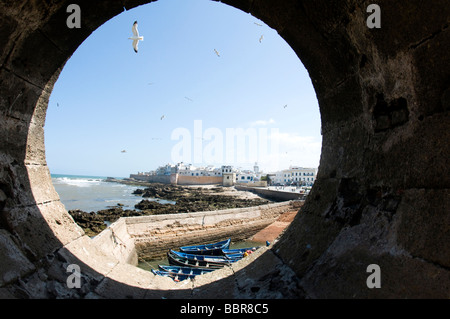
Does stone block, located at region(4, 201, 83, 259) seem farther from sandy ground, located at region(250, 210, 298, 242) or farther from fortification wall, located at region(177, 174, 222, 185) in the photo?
fortification wall, located at region(177, 174, 222, 185)

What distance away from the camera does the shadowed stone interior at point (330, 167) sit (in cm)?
161

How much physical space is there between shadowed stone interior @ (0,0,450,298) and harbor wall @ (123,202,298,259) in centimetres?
964

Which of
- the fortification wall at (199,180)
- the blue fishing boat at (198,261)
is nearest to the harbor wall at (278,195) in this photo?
the blue fishing boat at (198,261)

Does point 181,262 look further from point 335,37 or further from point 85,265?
point 335,37

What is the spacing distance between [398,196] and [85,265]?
323 cm

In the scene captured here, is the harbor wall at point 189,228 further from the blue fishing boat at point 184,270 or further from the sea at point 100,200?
the blue fishing boat at point 184,270

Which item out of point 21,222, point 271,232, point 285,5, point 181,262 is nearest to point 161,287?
point 21,222

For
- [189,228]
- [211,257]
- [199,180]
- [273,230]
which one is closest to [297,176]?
[199,180]

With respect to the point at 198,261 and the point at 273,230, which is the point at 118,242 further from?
the point at 273,230

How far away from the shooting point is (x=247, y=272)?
2.99m

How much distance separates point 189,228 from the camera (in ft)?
46.0

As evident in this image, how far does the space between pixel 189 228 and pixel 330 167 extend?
12.3 metres

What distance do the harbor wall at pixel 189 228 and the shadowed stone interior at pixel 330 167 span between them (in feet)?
31.6

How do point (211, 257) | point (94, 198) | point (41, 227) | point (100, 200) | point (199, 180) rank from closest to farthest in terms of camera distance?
point (41, 227) < point (211, 257) < point (100, 200) < point (94, 198) < point (199, 180)
